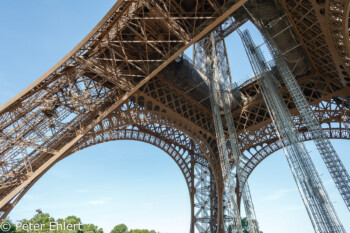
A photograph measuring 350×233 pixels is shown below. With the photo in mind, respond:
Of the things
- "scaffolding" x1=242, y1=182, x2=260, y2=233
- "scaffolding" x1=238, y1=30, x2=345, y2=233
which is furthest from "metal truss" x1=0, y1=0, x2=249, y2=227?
"scaffolding" x1=242, y1=182, x2=260, y2=233

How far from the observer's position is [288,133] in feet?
23.9

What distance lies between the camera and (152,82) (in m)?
14.1

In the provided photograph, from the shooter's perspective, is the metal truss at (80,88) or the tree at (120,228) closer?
the metal truss at (80,88)

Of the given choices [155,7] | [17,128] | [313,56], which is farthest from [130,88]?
[313,56]

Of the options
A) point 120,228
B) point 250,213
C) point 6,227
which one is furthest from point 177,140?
point 120,228

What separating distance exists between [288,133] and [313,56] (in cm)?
738

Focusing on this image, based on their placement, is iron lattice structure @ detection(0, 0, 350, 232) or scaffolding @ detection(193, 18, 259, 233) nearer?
scaffolding @ detection(193, 18, 259, 233)

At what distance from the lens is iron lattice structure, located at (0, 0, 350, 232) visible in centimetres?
862

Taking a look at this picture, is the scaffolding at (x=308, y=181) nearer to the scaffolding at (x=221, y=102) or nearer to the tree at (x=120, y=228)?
the scaffolding at (x=221, y=102)

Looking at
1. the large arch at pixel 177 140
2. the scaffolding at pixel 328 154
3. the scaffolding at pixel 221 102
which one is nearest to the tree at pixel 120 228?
the large arch at pixel 177 140

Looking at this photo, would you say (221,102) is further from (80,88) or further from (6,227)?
(6,227)

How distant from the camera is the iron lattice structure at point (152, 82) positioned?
8617mm

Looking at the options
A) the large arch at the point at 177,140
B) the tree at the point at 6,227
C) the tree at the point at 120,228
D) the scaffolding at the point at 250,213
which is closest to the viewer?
the scaffolding at the point at 250,213

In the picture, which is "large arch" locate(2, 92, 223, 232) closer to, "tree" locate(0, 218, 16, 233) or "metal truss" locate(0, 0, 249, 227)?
"metal truss" locate(0, 0, 249, 227)
